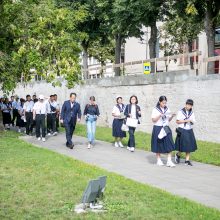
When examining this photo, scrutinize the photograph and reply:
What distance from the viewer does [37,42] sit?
20062 millimetres

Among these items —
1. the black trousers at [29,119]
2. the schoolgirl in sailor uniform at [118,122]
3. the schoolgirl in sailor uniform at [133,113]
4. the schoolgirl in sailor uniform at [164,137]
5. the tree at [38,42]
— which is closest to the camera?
the schoolgirl in sailor uniform at [164,137]

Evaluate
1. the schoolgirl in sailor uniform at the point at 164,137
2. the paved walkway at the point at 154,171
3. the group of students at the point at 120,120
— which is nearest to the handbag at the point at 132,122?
the group of students at the point at 120,120

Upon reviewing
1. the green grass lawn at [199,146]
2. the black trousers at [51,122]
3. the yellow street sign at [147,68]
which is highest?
the yellow street sign at [147,68]

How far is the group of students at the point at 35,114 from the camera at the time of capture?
1927 centimetres

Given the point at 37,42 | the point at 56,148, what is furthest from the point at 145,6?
the point at 56,148

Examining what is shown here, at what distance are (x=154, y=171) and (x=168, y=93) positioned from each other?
859cm

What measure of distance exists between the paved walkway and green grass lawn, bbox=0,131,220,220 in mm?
497

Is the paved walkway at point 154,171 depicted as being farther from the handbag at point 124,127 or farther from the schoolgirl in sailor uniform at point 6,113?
the schoolgirl in sailor uniform at point 6,113

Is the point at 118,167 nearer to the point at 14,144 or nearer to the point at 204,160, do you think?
the point at 204,160

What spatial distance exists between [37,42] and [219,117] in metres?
7.63

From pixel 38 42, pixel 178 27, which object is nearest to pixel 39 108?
pixel 38 42

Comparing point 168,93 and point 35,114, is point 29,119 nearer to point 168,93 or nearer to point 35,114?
point 35,114

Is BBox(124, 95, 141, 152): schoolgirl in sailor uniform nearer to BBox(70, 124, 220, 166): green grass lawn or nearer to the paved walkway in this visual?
the paved walkway

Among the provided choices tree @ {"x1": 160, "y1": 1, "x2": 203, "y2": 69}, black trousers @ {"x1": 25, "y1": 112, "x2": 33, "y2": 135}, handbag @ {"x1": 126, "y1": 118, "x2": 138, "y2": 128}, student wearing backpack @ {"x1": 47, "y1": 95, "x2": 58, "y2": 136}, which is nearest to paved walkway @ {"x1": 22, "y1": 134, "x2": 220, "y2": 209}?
handbag @ {"x1": 126, "y1": 118, "x2": 138, "y2": 128}
